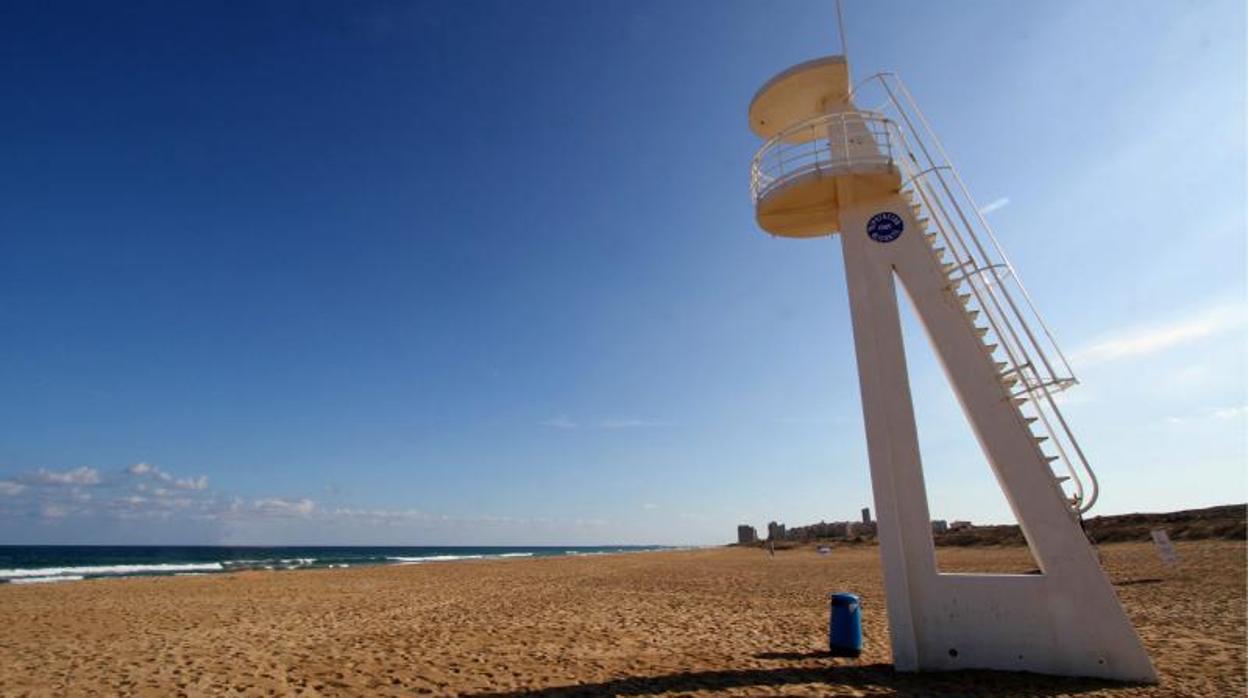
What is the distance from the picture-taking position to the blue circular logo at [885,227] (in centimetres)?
841

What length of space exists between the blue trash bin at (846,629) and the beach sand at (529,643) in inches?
9.1

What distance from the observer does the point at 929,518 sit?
7.22m

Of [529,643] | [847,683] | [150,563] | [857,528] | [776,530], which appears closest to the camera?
[847,683]

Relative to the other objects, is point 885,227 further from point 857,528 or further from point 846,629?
point 857,528

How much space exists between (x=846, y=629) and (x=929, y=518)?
254cm

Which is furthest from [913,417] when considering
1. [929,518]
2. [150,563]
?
[150,563]

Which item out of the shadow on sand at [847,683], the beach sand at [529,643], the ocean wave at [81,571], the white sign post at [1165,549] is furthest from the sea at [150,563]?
the white sign post at [1165,549]

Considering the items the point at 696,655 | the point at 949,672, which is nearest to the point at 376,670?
the point at 696,655

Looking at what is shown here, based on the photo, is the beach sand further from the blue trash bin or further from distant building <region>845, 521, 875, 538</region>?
distant building <region>845, 521, 875, 538</region>

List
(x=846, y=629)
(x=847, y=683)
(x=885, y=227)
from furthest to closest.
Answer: (x=846, y=629) → (x=885, y=227) → (x=847, y=683)

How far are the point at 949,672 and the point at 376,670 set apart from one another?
746 centimetres

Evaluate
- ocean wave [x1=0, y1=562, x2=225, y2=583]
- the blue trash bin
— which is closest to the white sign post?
the blue trash bin

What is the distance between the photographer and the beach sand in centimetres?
726

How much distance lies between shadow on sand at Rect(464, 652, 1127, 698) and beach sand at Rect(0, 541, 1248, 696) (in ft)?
0.10
